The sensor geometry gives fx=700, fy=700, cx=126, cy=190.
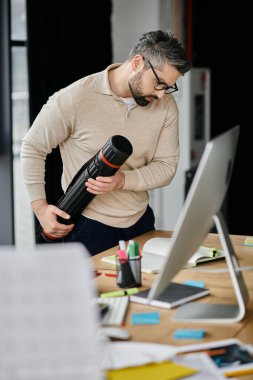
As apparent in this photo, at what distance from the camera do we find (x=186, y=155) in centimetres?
538

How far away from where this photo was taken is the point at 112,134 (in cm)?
287

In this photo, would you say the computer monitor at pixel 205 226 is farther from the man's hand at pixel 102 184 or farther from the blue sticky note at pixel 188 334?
the man's hand at pixel 102 184

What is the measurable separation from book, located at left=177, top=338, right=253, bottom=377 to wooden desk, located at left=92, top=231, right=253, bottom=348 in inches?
2.4

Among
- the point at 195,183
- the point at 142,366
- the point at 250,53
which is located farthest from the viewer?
the point at 250,53

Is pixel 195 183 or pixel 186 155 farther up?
pixel 195 183

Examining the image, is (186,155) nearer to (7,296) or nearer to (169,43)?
(169,43)

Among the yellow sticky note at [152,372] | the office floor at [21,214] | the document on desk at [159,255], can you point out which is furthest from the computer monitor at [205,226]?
the office floor at [21,214]

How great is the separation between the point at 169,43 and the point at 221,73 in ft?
12.1

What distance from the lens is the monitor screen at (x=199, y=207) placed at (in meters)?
1.68

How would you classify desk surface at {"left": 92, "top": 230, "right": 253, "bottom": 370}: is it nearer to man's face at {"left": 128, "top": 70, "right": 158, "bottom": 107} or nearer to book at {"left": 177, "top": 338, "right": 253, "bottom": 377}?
book at {"left": 177, "top": 338, "right": 253, "bottom": 377}

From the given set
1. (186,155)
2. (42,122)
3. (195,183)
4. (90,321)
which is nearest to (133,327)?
(195,183)

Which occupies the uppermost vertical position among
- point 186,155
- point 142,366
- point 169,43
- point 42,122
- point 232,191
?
point 169,43

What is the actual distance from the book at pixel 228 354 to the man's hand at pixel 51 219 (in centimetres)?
123

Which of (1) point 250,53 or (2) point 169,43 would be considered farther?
(1) point 250,53
